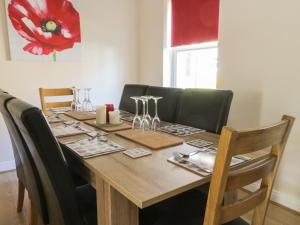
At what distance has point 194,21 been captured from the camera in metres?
2.75

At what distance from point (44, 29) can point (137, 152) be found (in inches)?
93.6

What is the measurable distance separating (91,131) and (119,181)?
2.54 ft

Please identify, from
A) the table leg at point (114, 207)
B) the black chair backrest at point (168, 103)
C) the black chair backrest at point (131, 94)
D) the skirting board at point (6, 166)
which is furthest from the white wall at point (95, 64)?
the table leg at point (114, 207)

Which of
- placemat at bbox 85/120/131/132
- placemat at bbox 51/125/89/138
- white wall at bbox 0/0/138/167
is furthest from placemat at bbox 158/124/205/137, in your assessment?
white wall at bbox 0/0/138/167

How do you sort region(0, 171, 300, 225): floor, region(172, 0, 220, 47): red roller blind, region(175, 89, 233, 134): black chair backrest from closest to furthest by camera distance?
1. region(175, 89, 233, 134): black chair backrest
2. region(0, 171, 300, 225): floor
3. region(172, 0, 220, 47): red roller blind

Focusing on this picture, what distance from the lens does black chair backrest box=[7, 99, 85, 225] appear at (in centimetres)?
88

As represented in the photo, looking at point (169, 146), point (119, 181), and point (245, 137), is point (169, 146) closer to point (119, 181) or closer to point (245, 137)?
point (119, 181)

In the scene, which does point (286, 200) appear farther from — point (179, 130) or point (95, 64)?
point (95, 64)

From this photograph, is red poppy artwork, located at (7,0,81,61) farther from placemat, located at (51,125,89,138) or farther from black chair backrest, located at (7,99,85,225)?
black chair backrest, located at (7,99,85,225)

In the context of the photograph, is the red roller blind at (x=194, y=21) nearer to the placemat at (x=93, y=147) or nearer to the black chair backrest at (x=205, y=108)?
the black chair backrest at (x=205, y=108)

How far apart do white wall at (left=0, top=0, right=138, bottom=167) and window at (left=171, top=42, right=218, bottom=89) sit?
2.36 ft

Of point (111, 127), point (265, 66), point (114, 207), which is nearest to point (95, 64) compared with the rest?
point (111, 127)

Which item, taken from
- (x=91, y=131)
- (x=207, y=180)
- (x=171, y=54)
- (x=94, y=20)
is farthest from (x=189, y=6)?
(x=207, y=180)

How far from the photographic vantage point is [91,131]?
1.57 m
